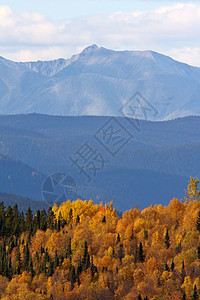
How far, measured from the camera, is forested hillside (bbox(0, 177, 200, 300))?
142000mm

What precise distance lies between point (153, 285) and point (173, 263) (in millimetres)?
Answer: 8087

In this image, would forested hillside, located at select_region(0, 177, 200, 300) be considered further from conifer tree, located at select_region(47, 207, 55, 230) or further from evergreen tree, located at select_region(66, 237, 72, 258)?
evergreen tree, located at select_region(66, 237, 72, 258)

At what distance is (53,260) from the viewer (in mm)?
162750

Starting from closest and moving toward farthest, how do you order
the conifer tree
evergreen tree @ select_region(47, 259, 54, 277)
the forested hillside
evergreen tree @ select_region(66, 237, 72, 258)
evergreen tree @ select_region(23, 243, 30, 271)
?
the forested hillside
evergreen tree @ select_region(47, 259, 54, 277)
evergreen tree @ select_region(66, 237, 72, 258)
evergreen tree @ select_region(23, 243, 30, 271)
the conifer tree

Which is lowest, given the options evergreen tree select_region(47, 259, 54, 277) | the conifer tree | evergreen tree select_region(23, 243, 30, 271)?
evergreen tree select_region(47, 259, 54, 277)

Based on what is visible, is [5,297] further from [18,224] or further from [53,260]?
[18,224]

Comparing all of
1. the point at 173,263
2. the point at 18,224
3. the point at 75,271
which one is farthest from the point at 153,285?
the point at 18,224

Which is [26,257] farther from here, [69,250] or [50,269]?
[50,269]

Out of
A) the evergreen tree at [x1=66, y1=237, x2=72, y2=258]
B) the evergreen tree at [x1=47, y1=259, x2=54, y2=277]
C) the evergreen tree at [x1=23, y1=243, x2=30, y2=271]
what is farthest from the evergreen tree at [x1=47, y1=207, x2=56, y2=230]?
the evergreen tree at [x1=47, y1=259, x2=54, y2=277]

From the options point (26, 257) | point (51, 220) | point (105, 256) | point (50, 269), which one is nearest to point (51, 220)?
point (51, 220)

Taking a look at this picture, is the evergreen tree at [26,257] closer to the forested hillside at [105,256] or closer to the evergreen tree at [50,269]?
the forested hillside at [105,256]

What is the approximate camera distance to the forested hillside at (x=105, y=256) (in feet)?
466

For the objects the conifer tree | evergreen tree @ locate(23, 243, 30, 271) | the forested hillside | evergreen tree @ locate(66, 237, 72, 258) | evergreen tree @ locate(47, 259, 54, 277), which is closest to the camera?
the forested hillside

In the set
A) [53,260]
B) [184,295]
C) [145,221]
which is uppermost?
[145,221]
